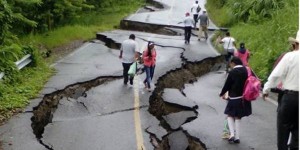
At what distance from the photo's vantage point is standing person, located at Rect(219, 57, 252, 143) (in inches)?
312

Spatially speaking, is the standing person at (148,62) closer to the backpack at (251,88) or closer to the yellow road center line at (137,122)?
the yellow road center line at (137,122)

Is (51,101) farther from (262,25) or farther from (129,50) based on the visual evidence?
(262,25)

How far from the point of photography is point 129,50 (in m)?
12.6

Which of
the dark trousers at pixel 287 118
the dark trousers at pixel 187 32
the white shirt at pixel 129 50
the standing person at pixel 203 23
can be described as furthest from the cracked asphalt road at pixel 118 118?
the standing person at pixel 203 23

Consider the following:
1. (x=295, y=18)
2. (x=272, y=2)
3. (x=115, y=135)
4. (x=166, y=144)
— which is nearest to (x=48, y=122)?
(x=115, y=135)

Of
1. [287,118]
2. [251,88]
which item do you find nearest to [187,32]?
[251,88]

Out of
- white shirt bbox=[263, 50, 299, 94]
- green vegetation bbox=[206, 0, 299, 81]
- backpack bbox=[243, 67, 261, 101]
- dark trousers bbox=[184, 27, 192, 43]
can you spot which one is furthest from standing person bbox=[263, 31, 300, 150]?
dark trousers bbox=[184, 27, 192, 43]

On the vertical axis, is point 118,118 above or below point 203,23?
below

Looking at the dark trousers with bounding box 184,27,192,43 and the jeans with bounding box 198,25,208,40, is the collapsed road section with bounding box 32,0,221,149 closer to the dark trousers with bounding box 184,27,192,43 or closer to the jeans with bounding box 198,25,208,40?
the dark trousers with bounding box 184,27,192,43

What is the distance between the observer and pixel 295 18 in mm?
16547

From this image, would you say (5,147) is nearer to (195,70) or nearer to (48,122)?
(48,122)

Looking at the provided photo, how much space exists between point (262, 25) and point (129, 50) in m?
9.78

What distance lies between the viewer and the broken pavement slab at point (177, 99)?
36.9 feet

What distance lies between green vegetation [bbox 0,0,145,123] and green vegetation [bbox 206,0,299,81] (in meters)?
7.04
